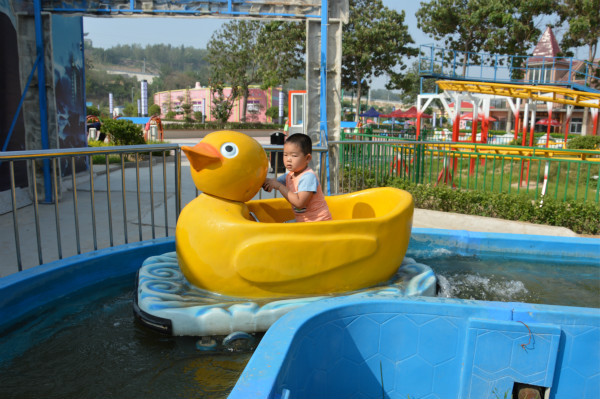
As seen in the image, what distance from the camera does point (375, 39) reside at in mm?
29562

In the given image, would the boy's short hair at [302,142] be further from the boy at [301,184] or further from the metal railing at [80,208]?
the metal railing at [80,208]

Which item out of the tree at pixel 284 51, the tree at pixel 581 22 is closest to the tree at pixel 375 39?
the tree at pixel 284 51

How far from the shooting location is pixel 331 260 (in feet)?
9.55

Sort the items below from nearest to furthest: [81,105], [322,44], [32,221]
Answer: [32,221]
[322,44]
[81,105]

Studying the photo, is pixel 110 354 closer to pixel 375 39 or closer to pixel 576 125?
pixel 375 39

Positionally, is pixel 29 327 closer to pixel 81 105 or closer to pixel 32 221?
pixel 32 221

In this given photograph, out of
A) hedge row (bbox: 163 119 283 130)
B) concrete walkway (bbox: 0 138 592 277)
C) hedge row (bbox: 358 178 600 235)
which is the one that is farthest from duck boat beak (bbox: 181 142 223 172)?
hedge row (bbox: 163 119 283 130)

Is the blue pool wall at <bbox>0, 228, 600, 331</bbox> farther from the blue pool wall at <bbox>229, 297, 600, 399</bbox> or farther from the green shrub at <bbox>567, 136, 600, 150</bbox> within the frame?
the green shrub at <bbox>567, 136, 600, 150</bbox>

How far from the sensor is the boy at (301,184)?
124 inches

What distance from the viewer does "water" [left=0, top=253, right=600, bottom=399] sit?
216 cm

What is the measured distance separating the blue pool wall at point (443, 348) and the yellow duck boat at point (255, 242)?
0.78 m

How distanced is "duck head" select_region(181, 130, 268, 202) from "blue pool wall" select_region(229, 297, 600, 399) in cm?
118

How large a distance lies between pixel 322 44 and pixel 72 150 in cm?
381

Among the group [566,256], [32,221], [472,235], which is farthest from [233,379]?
[32,221]
